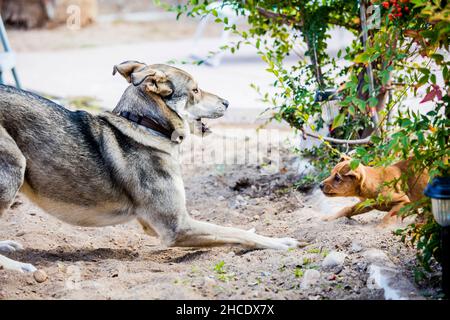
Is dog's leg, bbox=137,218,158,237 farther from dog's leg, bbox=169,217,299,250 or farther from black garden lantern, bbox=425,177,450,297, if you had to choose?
black garden lantern, bbox=425,177,450,297

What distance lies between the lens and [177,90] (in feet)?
15.4

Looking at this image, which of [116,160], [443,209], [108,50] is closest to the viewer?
[443,209]

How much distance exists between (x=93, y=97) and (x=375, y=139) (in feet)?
20.1

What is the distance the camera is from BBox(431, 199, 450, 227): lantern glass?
3.27 m

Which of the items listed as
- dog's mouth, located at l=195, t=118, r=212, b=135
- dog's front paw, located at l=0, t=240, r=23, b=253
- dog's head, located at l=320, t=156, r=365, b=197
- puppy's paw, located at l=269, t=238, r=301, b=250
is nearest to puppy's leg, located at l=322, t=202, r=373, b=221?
dog's head, located at l=320, t=156, r=365, b=197

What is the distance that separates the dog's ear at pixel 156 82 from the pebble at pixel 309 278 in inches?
59.1

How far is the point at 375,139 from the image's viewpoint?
384cm

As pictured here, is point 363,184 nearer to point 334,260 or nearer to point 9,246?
point 334,260

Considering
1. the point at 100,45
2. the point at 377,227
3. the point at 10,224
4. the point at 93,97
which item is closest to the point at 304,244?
the point at 377,227

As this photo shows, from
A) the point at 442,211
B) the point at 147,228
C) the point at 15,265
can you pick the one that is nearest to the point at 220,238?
the point at 147,228

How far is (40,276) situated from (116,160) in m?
0.86

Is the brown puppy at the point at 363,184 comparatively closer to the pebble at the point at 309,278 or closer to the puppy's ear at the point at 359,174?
the puppy's ear at the point at 359,174

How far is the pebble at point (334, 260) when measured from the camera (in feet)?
13.3
